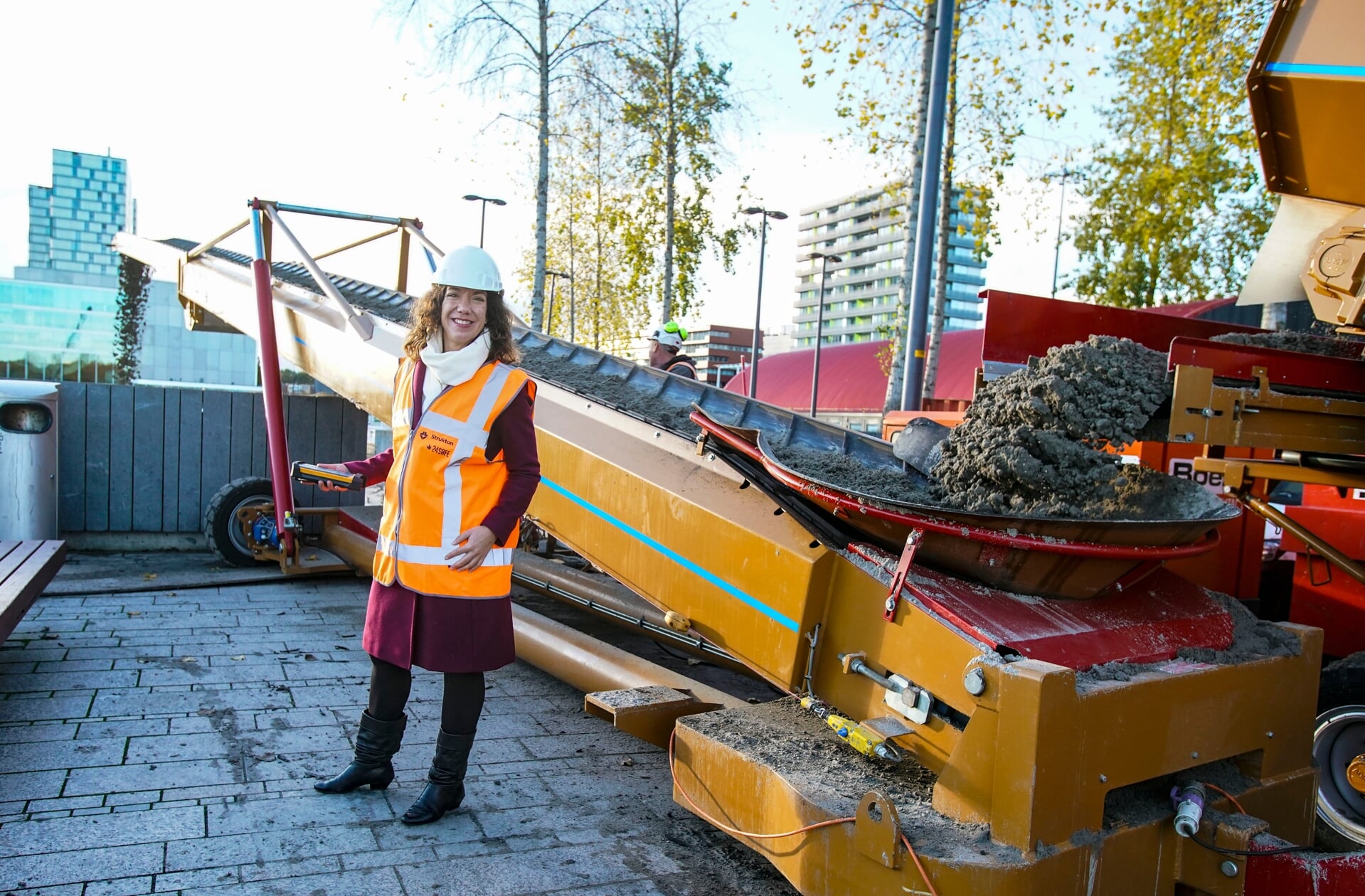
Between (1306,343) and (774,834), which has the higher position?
(1306,343)

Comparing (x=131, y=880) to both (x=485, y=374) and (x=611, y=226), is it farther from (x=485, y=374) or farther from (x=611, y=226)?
(x=611, y=226)

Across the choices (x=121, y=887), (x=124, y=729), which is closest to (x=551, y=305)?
(x=124, y=729)

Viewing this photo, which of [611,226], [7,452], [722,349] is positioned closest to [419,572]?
[7,452]

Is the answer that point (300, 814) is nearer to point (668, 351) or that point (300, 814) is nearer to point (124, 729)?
point (124, 729)

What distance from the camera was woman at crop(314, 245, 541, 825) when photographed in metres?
3.26

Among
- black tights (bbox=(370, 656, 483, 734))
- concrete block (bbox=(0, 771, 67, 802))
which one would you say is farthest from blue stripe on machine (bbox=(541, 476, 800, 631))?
concrete block (bbox=(0, 771, 67, 802))

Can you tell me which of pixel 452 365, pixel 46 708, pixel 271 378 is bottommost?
pixel 46 708

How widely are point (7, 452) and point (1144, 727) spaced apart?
7514 millimetres

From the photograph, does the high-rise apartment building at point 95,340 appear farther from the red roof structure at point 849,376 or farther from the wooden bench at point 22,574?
the red roof structure at point 849,376

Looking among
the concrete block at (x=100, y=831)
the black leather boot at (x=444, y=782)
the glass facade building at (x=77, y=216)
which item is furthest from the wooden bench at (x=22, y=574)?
the glass facade building at (x=77, y=216)

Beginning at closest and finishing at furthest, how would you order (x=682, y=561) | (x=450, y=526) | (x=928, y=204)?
(x=450, y=526) → (x=682, y=561) → (x=928, y=204)

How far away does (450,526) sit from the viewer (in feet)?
10.7

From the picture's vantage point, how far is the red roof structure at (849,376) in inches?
1222

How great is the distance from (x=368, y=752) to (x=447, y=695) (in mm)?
405
